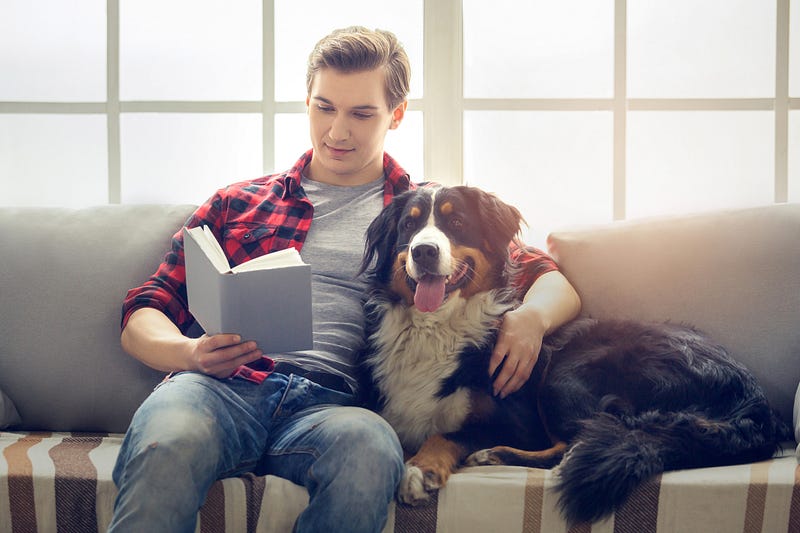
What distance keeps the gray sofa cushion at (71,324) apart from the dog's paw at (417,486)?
0.91 m

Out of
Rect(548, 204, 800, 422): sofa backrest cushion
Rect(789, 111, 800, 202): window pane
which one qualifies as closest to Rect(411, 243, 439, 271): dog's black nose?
Rect(548, 204, 800, 422): sofa backrest cushion

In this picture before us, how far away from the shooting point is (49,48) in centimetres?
281

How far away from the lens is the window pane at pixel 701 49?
270 cm

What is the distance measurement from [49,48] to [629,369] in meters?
2.36

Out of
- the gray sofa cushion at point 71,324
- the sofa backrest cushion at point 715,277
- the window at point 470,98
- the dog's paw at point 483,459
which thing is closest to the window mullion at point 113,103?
the window at point 470,98

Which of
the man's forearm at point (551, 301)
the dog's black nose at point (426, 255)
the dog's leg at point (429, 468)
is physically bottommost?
the dog's leg at point (429, 468)

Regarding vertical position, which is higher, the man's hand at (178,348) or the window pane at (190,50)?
the window pane at (190,50)

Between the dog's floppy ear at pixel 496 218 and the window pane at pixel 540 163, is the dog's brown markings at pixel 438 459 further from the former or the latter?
the window pane at pixel 540 163

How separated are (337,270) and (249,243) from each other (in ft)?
0.80

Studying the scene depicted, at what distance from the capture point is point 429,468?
157 centimetres

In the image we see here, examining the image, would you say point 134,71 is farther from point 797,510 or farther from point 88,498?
point 797,510

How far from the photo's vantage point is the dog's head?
180 centimetres

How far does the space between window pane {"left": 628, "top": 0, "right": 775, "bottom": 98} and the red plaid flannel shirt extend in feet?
3.35

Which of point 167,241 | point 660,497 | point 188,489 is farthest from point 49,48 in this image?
point 660,497
